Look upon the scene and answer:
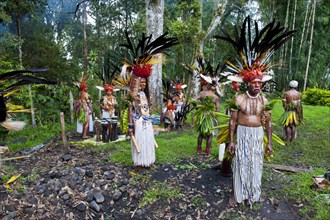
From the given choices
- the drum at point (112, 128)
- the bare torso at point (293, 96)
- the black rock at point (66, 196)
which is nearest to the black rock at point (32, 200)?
the black rock at point (66, 196)

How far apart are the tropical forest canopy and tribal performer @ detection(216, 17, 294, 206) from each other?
5329mm

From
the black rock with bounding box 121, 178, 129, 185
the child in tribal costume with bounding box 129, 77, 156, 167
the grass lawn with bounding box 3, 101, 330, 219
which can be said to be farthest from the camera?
the child in tribal costume with bounding box 129, 77, 156, 167

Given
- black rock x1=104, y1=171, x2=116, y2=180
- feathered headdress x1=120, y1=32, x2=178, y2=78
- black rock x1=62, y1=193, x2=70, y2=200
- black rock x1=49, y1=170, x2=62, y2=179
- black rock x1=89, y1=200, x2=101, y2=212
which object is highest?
feathered headdress x1=120, y1=32, x2=178, y2=78

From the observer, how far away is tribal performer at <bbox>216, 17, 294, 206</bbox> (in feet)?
12.0

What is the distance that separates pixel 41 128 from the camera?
27.9 feet

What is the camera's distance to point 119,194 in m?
4.14

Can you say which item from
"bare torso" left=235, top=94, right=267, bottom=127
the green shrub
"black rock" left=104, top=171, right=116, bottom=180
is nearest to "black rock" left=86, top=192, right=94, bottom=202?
"black rock" left=104, top=171, right=116, bottom=180

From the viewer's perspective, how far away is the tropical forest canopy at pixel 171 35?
9359 mm

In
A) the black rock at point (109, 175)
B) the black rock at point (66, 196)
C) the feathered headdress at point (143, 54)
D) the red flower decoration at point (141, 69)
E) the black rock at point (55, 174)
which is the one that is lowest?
the black rock at point (66, 196)

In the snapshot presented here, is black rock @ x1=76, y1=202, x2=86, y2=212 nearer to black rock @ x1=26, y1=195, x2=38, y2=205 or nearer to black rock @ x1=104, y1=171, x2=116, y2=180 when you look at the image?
black rock @ x1=26, y1=195, x2=38, y2=205

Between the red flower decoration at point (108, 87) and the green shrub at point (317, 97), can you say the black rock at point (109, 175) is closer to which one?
the red flower decoration at point (108, 87)

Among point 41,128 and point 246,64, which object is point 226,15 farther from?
point 246,64

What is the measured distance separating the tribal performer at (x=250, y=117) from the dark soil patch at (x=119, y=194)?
0.37 meters

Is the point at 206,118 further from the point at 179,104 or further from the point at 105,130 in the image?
the point at 179,104
